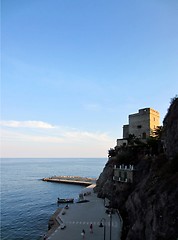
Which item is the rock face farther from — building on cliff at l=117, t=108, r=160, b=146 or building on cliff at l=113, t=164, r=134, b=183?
building on cliff at l=117, t=108, r=160, b=146

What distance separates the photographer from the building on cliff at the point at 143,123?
68.9m

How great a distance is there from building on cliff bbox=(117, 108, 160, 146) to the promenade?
81.7ft

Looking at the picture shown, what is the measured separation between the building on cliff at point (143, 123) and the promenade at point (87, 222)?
2490 centimetres

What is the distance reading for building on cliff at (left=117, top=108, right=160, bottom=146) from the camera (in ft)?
226

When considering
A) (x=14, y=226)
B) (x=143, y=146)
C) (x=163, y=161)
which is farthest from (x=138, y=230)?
(x=14, y=226)

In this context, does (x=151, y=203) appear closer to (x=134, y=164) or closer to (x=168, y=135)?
(x=168, y=135)

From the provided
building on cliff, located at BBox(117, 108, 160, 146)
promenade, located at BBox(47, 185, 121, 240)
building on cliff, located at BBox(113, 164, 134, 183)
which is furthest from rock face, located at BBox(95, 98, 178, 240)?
building on cliff, located at BBox(117, 108, 160, 146)

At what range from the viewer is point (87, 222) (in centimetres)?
4059

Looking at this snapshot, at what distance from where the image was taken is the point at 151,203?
94.0 ft

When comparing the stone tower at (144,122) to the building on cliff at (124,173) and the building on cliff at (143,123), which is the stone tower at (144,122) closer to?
the building on cliff at (143,123)

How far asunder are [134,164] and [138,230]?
20.8 metres

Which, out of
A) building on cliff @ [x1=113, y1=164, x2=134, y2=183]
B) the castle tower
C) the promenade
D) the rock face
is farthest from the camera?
the castle tower

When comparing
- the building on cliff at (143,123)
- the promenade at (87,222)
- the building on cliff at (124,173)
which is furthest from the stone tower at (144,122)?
the promenade at (87,222)

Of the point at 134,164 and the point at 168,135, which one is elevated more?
the point at 168,135
